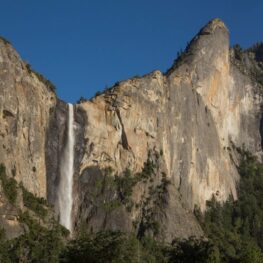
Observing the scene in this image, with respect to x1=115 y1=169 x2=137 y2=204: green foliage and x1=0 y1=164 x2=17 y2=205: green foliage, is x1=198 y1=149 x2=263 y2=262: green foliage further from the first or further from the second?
x1=0 y1=164 x2=17 y2=205: green foliage

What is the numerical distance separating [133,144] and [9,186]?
2343 centimetres

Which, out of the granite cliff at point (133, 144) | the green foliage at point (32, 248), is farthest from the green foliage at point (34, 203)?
the green foliage at point (32, 248)

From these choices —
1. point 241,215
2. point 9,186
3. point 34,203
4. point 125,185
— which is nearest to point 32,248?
point 9,186

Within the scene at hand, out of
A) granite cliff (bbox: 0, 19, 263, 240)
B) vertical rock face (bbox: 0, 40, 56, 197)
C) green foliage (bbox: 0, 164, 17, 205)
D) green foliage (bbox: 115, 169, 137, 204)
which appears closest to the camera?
green foliage (bbox: 0, 164, 17, 205)

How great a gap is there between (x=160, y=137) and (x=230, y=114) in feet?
110

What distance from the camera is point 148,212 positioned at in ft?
274

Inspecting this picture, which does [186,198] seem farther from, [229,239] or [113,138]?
[113,138]

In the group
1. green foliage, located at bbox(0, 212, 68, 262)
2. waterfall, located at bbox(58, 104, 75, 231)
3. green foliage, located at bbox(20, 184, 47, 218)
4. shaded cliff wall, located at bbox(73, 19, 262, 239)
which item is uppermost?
shaded cliff wall, located at bbox(73, 19, 262, 239)

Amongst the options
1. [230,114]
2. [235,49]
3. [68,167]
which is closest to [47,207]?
[68,167]

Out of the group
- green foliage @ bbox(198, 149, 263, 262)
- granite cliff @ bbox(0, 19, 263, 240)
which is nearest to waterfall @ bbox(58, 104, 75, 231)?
granite cliff @ bbox(0, 19, 263, 240)

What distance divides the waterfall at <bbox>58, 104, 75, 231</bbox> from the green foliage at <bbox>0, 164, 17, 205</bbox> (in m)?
9.56

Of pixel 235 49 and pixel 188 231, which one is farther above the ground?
pixel 235 49

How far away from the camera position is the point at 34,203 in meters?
72.8

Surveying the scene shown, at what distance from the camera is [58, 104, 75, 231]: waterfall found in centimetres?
7862
